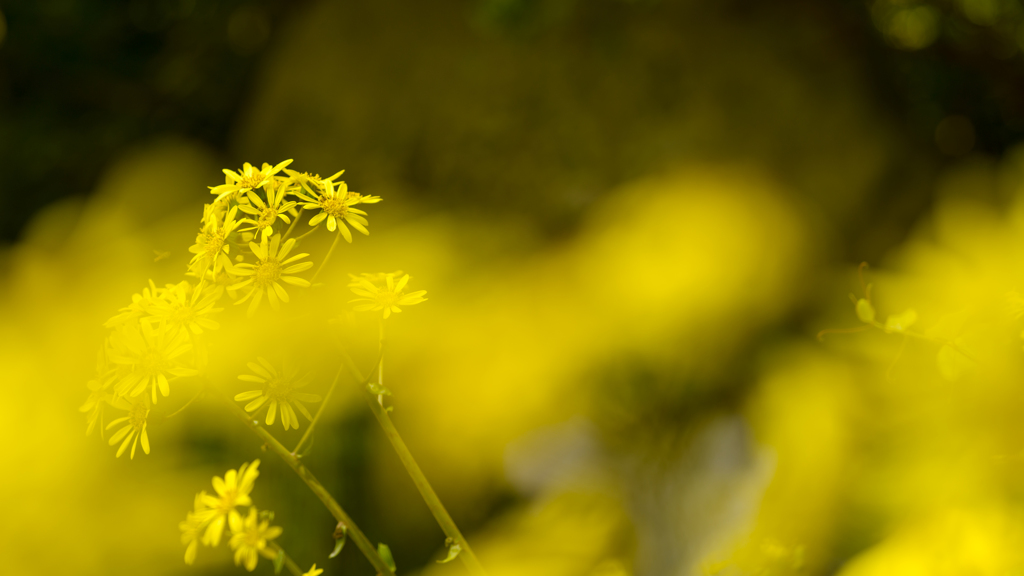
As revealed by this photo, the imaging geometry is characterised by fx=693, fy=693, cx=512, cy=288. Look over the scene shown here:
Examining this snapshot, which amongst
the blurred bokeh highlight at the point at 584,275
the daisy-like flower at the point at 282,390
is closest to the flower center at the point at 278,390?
the daisy-like flower at the point at 282,390

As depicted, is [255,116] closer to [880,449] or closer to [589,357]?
[589,357]

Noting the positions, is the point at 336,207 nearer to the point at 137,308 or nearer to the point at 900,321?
the point at 137,308

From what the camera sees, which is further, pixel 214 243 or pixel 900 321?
pixel 900 321

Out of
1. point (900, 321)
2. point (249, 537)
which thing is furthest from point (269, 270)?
point (900, 321)

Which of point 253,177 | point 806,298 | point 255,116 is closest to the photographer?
point 253,177

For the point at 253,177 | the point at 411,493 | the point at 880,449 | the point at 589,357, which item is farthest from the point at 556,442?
the point at 253,177

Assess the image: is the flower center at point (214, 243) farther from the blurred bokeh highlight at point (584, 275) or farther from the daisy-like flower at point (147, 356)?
the blurred bokeh highlight at point (584, 275)

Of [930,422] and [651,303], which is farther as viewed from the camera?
[651,303]
